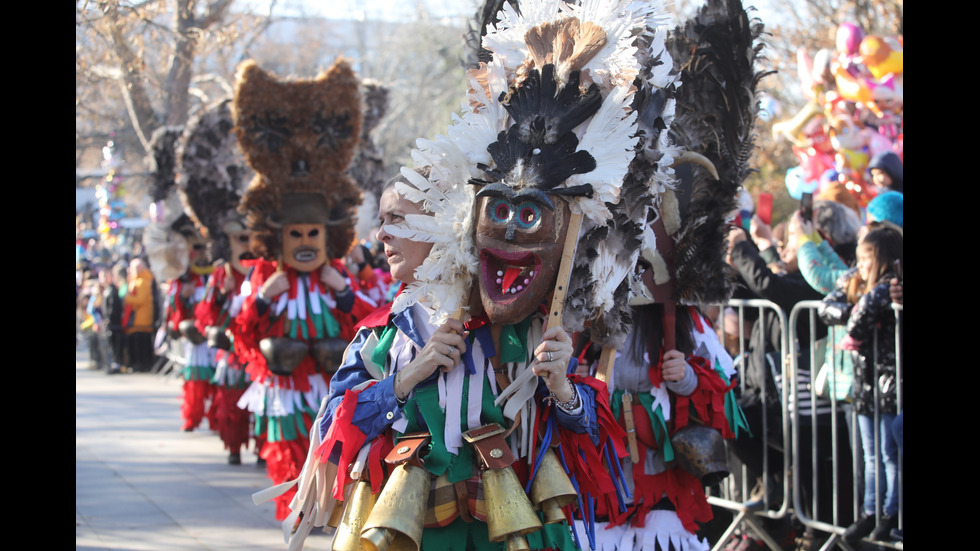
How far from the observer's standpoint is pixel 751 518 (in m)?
4.86

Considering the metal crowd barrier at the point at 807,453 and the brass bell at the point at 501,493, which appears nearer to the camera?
the brass bell at the point at 501,493

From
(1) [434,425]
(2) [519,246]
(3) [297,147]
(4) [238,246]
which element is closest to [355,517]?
(1) [434,425]

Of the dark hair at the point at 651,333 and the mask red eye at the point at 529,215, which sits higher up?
the mask red eye at the point at 529,215

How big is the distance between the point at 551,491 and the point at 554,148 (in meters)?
0.91

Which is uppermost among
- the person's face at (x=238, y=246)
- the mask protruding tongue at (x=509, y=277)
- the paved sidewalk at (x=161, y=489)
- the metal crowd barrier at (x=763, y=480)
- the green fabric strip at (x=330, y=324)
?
the person's face at (x=238, y=246)

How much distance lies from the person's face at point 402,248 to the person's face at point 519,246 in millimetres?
380

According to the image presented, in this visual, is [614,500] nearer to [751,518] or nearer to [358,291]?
[751,518]

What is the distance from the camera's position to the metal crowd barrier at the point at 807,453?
4.68 metres

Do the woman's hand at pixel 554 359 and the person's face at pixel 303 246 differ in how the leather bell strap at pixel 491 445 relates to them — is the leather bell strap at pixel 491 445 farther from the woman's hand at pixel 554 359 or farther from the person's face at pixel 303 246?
the person's face at pixel 303 246

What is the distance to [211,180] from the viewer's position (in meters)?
7.06

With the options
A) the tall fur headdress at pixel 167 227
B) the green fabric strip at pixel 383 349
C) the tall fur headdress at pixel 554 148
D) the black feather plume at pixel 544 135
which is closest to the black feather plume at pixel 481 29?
the tall fur headdress at pixel 554 148

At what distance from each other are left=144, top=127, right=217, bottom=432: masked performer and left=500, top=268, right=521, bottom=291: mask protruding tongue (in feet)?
19.6
